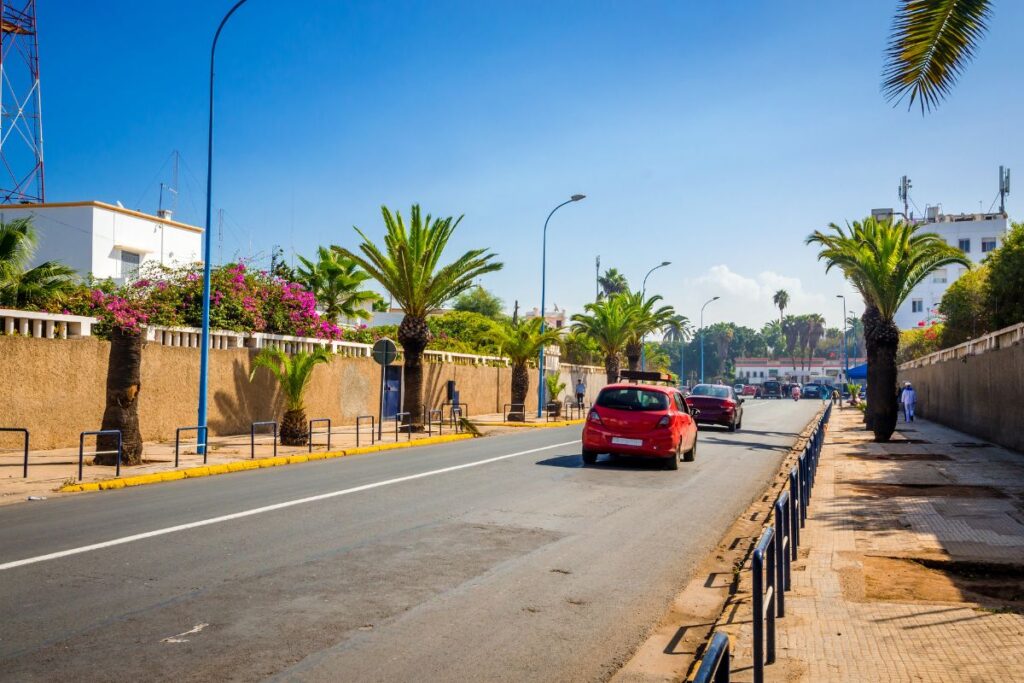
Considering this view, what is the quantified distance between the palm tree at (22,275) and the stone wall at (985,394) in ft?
78.7

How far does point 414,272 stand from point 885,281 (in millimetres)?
14787

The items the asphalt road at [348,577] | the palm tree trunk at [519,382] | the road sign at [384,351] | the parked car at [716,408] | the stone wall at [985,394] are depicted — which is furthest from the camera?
the palm tree trunk at [519,382]

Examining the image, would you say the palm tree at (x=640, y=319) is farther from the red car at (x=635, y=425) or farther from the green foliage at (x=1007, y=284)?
the red car at (x=635, y=425)

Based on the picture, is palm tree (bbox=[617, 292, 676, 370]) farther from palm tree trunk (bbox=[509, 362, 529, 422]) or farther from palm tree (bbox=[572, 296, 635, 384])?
palm tree trunk (bbox=[509, 362, 529, 422])

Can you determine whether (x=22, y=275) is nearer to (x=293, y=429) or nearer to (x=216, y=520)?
(x=293, y=429)

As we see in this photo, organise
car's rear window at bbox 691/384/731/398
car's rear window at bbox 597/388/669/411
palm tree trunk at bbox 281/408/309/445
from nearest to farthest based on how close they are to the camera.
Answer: car's rear window at bbox 597/388/669/411
palm tree trunk at bbox 281/408/309/445
car's rear window at bbox 691/384/731/398

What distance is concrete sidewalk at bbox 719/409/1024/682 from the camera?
5.04 metres

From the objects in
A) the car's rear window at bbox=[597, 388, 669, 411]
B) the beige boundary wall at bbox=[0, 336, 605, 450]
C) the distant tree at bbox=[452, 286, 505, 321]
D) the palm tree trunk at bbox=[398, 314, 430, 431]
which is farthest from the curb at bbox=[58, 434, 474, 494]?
the distant tree at bbox=[452, 286, 505, 321]

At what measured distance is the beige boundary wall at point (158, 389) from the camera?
17.9m

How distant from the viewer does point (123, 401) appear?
16.2 metres

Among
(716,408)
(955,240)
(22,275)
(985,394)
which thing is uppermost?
(955,240)

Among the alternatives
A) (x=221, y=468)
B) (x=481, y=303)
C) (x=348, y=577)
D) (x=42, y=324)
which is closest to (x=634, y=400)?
(x=221, y=468)

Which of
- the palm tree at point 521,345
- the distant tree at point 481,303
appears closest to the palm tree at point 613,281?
the distant tree at point 481,303

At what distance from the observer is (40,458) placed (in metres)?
16.8
